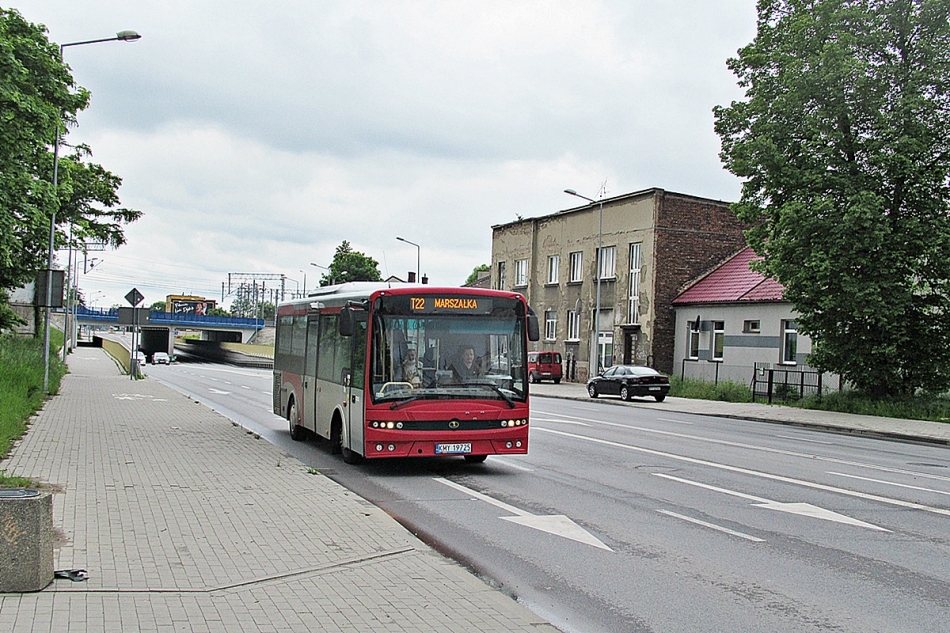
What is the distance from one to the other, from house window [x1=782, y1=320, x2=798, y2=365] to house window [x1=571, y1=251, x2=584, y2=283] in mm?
14831

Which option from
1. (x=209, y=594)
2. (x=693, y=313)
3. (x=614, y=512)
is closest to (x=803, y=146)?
(x=693, y=313)

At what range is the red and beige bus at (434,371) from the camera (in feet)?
39.7

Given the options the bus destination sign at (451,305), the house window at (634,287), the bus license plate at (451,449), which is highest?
the house window at (634,287)

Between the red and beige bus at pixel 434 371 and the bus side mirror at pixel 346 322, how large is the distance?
0.02 m

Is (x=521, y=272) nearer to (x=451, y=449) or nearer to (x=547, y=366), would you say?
(x=547, y=366)

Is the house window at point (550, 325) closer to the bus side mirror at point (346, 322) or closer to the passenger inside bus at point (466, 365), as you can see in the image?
the passenger inside bus at point (466, 365)

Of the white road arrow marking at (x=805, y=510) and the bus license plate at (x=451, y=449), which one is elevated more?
the bus license plate at (x=451, y=449)

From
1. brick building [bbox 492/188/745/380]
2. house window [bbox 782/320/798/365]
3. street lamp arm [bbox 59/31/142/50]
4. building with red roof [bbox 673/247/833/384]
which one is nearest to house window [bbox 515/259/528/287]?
brick building [bbox 492/188/745/380]

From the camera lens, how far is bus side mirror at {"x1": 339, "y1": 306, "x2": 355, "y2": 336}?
40.6 ft

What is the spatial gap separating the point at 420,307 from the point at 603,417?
13990mm

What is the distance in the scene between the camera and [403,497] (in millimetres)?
10805

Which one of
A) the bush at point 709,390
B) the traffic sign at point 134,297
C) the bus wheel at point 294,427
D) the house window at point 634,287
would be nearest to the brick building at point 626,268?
the house window at point 634,287

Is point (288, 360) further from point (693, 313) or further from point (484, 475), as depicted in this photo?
point (693, 313)

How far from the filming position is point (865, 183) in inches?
1048
